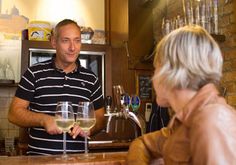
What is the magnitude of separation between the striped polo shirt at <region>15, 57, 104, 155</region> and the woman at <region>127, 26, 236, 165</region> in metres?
1.14

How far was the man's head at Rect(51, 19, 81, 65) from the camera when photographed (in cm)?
220

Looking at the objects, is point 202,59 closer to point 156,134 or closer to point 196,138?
point 196,138

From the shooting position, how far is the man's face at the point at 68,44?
7.22 feet

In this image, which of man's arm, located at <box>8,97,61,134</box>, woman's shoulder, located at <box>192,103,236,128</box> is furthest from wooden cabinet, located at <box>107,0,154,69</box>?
woman's shoulder, located at <box>192,103,236,128</box>

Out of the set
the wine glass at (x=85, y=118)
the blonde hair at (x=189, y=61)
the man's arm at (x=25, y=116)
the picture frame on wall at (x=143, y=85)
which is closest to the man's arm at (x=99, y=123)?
the man's arm at (x=25, y=116)

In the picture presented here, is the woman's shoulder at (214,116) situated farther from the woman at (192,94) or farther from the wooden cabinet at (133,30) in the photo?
the wooden cabinet at (133,30)

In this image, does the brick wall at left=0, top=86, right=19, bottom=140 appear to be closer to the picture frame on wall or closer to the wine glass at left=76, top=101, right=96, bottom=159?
the picture frame on wall

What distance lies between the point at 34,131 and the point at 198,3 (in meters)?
1.68

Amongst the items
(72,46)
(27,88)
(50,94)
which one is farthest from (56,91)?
(72,46)

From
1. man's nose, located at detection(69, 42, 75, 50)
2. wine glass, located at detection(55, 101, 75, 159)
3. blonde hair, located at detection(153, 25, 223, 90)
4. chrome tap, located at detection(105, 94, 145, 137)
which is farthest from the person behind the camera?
man's nose, located at detection(69, 42, 75, 50)

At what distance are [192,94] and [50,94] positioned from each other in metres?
1.29

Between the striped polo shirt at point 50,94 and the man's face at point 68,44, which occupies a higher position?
the man's face at point 68,44

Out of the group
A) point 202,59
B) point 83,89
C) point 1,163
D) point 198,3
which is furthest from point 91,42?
point 202,59

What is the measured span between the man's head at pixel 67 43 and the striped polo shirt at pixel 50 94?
8 cm
